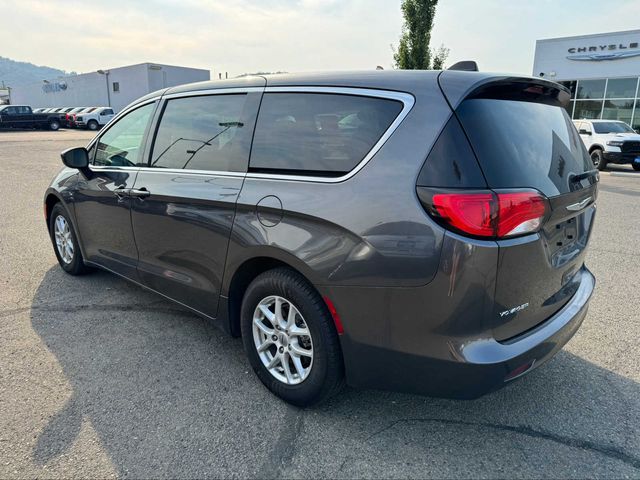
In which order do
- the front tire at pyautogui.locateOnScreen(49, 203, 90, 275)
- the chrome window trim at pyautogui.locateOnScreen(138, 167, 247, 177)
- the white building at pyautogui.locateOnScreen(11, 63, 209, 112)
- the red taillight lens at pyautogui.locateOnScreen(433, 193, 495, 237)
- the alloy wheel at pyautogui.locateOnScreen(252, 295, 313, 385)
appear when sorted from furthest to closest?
the white building at pyautogui.locateOnScreen(11, 63, 209, 112), the front tire at pyautogui.locateOnScreen(49, 203, 90, 275), the chrome window trim at pyautogui.locateOnScreen(138, 167, 247, 177), the alloy wheel at pyautogui.locateOnScreen(252, 295, 313, 385), the red taillight lens at pyautogui.locateOnScreen(433, 193, 495, 237)

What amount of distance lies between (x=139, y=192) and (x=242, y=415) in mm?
1801

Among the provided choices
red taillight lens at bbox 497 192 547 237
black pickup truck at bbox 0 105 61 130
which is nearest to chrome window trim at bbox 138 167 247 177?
red taillight lens at bbox 497 192 547 237

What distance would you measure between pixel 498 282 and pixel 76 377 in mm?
2603

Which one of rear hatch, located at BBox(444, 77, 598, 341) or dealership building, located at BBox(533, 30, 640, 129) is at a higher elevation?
dealership building, located at BBox(533, 30, 640, 129)

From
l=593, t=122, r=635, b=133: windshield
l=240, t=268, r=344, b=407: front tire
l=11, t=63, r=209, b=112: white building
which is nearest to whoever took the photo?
l=240, t=268, r=344, b=407: front tire

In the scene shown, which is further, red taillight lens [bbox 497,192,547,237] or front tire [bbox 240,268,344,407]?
front tire [bbox 240,268,344,407]

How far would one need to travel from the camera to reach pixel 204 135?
317cm

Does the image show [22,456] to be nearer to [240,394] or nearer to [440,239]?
[240,394]

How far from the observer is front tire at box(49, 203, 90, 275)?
15.1ft

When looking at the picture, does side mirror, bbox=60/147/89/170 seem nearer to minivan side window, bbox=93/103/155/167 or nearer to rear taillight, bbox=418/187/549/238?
minivan side window, bbox=93/103/155/167

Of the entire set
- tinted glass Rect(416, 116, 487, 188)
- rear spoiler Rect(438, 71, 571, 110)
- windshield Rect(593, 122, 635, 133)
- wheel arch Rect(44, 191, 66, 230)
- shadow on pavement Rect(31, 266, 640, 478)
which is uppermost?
windshield Rect(593, 122, 635, 133)

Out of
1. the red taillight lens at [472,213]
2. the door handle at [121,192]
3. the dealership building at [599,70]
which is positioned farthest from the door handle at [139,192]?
the dealership building at [599,70]

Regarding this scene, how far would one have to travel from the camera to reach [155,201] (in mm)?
3312

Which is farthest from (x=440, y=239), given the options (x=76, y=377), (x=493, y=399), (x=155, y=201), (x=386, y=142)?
(x=76, y=377)
